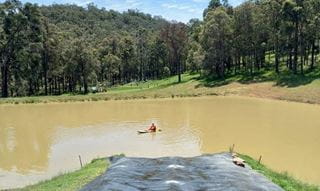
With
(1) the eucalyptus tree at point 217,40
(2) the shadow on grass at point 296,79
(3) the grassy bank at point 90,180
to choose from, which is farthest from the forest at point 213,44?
(3) the grassy bank at point 90,180

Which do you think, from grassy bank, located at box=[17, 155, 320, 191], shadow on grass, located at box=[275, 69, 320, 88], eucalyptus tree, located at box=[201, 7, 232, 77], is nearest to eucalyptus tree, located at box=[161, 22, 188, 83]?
eucalyptus tree, located at box=[201, 7, 232, 77]

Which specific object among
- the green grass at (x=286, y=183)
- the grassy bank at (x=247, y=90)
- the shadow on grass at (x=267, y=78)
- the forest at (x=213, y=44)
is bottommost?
the green grass at (x=286, y=183)

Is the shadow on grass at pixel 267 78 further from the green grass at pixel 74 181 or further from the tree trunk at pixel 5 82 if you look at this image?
the green grass at pixel 74 181

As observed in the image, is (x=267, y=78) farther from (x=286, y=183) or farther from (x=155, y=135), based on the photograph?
(x=286, y=183)

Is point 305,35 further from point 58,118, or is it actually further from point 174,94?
point 58,118

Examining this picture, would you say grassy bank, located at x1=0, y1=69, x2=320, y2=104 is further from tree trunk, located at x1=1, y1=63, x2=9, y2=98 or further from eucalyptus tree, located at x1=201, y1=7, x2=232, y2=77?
tree trunk, located at x1=1, y1=63, x2=9, y2=98

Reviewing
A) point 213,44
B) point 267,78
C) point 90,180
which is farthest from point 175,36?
point 90,180

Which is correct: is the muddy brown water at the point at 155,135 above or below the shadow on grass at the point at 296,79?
below

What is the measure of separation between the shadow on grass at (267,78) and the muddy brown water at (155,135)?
6.50m

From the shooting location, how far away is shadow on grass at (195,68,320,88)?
182 ft

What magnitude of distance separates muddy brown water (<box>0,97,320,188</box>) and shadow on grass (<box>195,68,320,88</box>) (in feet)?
21.3

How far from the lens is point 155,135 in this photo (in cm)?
3341

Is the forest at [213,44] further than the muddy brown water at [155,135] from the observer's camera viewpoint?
Yes

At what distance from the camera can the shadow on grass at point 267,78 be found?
55500 mm
